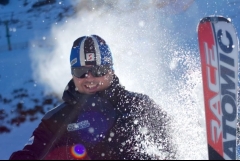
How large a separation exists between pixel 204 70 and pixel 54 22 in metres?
16.8

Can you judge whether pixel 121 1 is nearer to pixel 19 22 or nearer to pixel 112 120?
pixel 19 22

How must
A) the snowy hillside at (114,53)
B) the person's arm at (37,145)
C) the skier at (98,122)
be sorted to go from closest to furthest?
1. the skier at (98,122)
2. the person's arm at (37,145)
3. the snowy hillside at (114,53)

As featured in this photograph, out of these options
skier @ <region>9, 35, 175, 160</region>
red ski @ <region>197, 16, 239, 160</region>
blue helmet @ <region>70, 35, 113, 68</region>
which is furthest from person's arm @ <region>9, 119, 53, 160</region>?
red ski @ <region>197, 16, 239, 160</region>

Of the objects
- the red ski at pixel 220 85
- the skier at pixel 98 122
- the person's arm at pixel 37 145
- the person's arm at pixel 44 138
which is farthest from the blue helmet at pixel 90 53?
the red ski at pixel 220 85

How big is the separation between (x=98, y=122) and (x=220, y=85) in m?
1.08

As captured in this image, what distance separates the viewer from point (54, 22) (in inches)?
744

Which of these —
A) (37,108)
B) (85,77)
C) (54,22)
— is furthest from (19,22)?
(85,77)

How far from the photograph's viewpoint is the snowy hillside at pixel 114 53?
6.61 meters

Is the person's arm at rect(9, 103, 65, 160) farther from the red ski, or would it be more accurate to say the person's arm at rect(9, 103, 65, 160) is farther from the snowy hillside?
the red ski

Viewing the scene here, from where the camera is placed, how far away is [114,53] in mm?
12422

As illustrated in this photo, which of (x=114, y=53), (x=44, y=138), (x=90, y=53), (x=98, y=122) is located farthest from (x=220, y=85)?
(x=114, y=53)

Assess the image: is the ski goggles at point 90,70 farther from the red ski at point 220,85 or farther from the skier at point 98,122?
the red ski at point 220,85

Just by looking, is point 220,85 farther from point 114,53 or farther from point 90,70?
point 114,53

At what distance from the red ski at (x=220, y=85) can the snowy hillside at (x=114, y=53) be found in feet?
1.28
